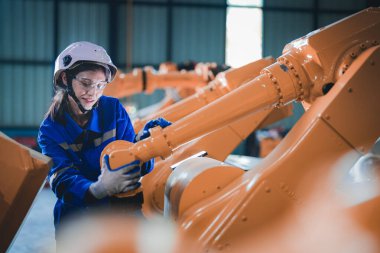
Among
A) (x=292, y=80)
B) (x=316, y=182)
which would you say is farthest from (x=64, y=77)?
(x=316, y=182)

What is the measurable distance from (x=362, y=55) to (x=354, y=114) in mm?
302

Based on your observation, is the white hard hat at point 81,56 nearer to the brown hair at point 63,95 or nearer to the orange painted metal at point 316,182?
the brown hair at point 63,95

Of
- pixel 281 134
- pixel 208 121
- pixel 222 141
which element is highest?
pixel 208 121

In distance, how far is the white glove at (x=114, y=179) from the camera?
92.3 inches

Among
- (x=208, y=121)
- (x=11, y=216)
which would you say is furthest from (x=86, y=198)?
(x=208, y=121)

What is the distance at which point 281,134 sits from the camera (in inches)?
546

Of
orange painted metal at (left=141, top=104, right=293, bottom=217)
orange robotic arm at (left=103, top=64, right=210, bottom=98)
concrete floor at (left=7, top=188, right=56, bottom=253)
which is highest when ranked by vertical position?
orange robotic arm at (left=103, top=64, right=210, bottom=98)

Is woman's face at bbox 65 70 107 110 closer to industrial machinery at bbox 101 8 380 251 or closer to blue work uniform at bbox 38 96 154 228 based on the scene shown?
blue work uniform at bbox 38 96 154 228

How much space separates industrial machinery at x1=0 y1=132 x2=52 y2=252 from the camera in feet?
7.22

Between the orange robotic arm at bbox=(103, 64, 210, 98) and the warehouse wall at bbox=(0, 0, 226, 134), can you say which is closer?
the orange robotic arm at bbox=(103, 64, 210, 98)

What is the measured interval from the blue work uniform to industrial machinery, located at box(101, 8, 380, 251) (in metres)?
0.26

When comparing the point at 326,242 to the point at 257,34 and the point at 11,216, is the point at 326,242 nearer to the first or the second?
the point at 11,216

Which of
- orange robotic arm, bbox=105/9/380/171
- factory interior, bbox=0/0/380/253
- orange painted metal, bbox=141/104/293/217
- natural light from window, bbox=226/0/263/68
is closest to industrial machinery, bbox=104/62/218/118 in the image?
orange painted metal, bbox=141/104/293/217

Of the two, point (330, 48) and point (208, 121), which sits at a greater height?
point (330, 48)
